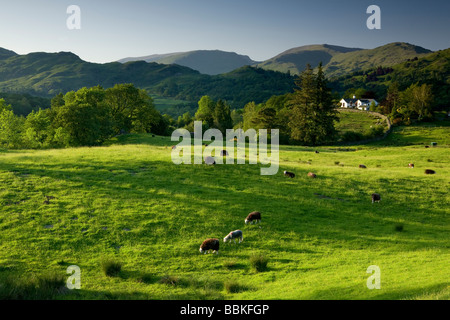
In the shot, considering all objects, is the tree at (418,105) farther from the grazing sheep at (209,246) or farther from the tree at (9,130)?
the tree at (9,130)

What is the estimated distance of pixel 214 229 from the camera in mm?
17688

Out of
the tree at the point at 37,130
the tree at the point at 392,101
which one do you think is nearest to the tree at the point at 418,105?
the tree at the point at 392,101

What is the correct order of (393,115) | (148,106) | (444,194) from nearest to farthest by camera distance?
1. (444,194)
2. (148,106)
3. (393,115)

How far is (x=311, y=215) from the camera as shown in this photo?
66.9 ft

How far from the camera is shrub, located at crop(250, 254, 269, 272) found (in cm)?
1338

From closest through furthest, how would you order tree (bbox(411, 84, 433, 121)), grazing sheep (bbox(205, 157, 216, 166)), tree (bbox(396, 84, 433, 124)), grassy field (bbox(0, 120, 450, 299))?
grassy field (bbox(0, 120, 450, 299)) → grazing sheep (bbox(205, 157, 216, 166)) → tree (bbox(396, 84, 433, 124)) → tree (bbox(411, 84, 433, 121))

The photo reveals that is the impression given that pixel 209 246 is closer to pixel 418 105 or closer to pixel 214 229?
pixel 214 229

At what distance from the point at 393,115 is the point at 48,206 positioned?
4599 inches

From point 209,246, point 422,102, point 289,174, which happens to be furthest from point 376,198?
point 422,102

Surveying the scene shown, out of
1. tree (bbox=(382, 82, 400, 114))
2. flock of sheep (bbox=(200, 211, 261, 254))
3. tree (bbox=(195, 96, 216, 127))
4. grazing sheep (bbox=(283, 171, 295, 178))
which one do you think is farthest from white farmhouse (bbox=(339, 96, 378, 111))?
flock of sheep (bbox=(200, 211, 261, 254))

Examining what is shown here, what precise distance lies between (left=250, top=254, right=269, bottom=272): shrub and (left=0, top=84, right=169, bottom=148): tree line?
50.6m

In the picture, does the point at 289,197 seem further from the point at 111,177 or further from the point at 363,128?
the point at 363,128

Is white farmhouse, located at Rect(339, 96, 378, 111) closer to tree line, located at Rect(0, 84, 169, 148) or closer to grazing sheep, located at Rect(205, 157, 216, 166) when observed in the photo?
tree line, located at Rect(0, 84, 169, 148)
